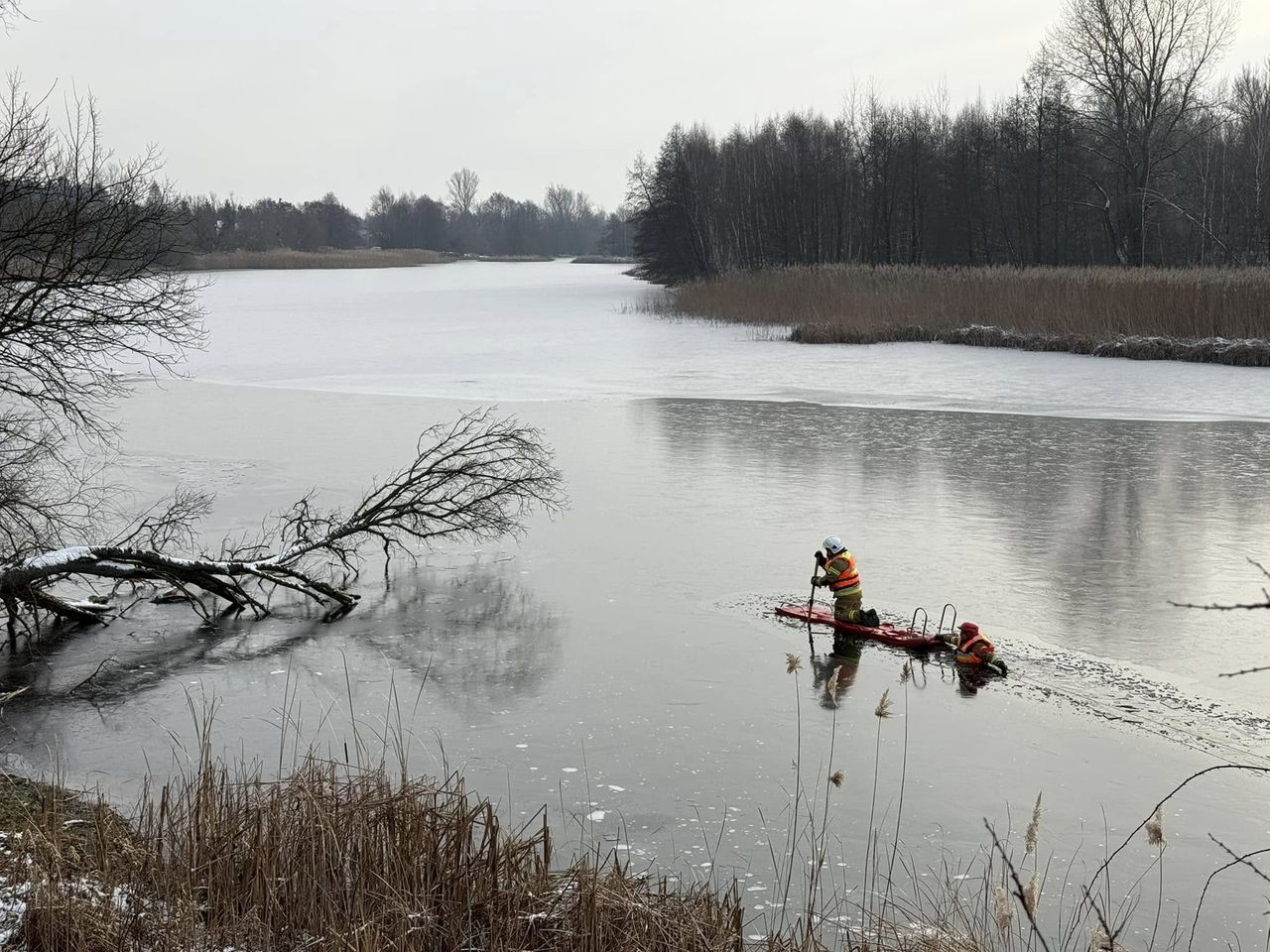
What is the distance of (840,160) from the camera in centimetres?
5350

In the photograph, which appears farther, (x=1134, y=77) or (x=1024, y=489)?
(x=1134, y=77)

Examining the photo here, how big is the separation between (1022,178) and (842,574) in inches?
1736

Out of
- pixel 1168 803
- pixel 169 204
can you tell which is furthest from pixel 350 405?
pixel 1168 803

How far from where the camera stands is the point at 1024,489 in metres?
12.6

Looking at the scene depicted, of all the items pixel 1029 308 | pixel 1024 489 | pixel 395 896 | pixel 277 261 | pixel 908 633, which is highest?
pixel 277 261

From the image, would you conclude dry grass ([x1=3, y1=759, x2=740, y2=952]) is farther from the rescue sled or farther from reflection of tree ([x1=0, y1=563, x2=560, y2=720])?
the rescue sled

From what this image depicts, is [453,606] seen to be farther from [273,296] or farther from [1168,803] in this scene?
[273,296]

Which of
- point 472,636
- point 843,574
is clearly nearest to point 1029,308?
point 843,574

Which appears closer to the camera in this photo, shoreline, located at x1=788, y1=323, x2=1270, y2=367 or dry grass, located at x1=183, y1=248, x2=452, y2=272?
shoreline, located at x1=788, y1=323, x2=1270, y2=367

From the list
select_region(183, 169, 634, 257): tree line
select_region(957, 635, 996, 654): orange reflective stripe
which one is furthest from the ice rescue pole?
select_region(183, 169, 634, 257): tree line

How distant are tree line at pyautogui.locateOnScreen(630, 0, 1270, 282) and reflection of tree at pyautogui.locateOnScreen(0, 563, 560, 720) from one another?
1413 inches

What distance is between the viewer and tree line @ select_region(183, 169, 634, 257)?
4328 inches

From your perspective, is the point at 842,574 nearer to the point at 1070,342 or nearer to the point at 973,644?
the point at 973,644

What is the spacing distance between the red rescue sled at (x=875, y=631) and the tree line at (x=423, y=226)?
7664 cm
